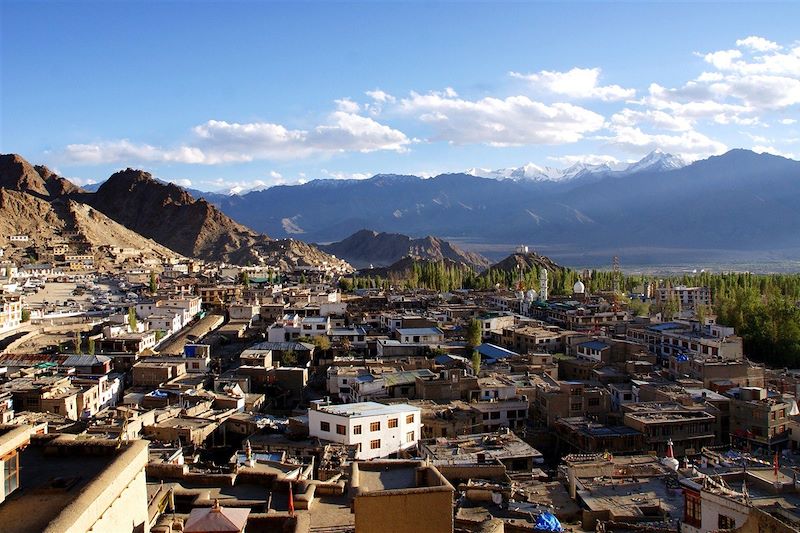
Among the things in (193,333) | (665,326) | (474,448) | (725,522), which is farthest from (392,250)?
(725,522)

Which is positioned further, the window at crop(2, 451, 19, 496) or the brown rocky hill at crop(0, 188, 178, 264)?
the brown rocky hill at crop(0, 188, 178, 264)

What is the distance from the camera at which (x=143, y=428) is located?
2159 cm

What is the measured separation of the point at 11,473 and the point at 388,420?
16.9 metres

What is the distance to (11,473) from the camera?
4430mm

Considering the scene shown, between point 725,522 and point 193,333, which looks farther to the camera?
point 193,333

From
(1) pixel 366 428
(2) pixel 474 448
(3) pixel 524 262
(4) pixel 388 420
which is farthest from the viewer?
(3) pixel 524 262

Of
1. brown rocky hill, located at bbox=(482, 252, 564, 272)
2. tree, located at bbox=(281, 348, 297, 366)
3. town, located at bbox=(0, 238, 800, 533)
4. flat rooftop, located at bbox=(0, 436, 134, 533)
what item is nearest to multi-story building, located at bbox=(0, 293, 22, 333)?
town, located at bbox=(0, 238, 800, 533)

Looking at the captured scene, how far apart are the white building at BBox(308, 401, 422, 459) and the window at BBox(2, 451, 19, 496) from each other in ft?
52.3

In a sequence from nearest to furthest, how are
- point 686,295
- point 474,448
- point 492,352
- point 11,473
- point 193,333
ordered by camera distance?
point 11,473, point 474,448, point 492,352, point 193,333, point 686,295

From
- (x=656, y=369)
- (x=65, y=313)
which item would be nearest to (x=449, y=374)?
(x=656, y=369)

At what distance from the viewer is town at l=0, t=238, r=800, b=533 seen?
21.7ft

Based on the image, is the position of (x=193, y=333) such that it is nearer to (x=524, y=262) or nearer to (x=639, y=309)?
(x=639, y=309)

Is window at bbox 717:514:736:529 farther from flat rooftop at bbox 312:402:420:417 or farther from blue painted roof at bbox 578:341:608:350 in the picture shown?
blue painted roof at bbox 578:341:608:350

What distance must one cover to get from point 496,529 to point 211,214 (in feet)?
418
